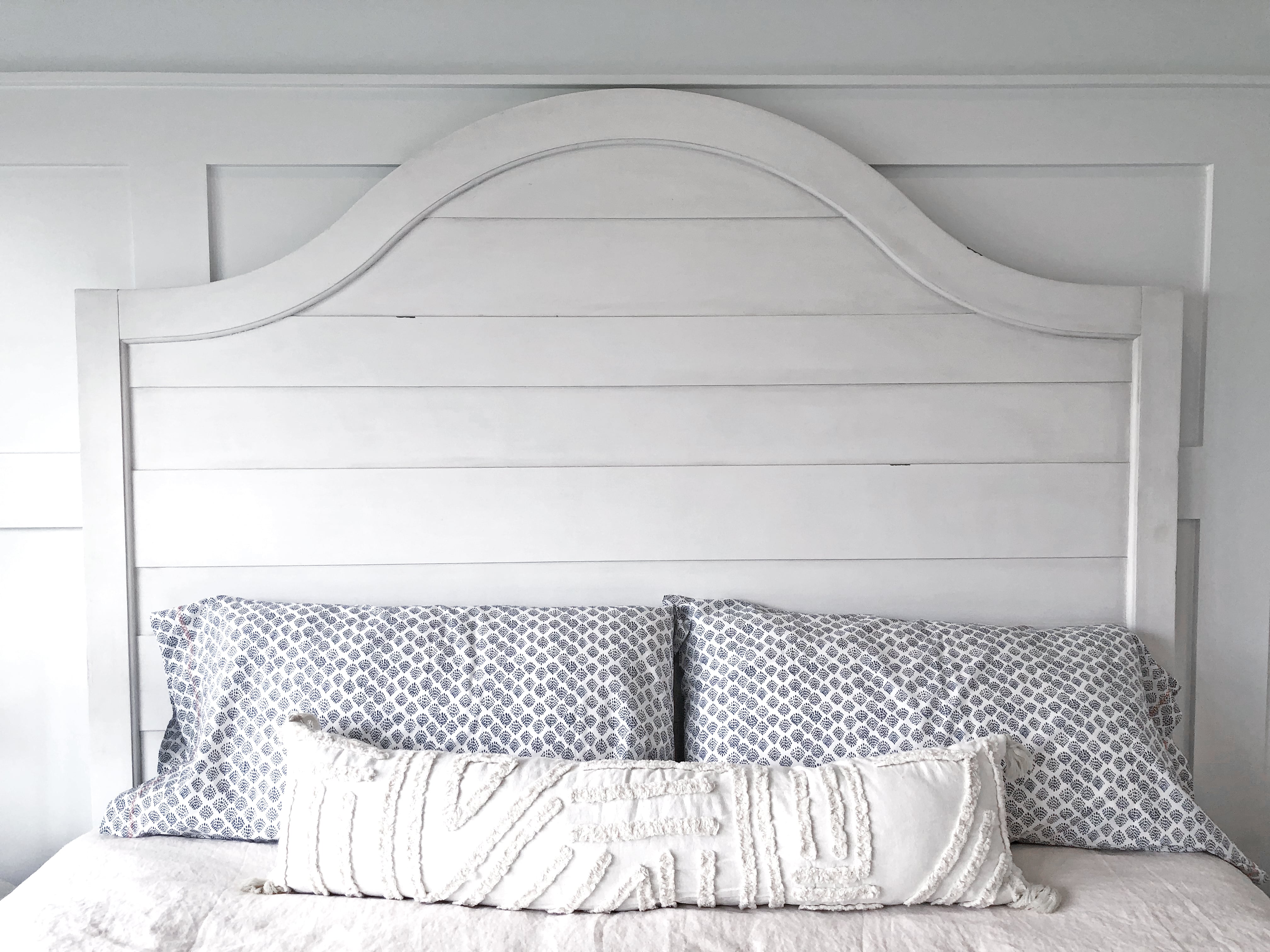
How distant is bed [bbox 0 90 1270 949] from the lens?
1542mm

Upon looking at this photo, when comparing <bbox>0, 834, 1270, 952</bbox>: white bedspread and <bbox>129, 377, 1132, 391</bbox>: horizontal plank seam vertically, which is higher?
<bbox>129, 377, 1132, 391</bbox>: horizontal plank seam

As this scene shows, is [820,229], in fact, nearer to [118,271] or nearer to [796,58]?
[796,58]

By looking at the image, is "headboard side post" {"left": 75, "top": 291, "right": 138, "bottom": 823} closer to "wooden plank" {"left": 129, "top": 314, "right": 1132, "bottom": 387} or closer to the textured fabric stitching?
"wooden plank" {"left": 129, "top": 314, "right": 1132, "bottom": 387}

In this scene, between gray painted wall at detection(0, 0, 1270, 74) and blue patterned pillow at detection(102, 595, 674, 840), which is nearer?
blue patterned pillow at detection(102, 595, 674, 840)

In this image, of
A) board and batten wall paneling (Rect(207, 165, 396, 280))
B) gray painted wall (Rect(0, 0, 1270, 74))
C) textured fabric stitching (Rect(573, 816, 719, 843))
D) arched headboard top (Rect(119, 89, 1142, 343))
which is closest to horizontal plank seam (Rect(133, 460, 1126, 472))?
arched headboard top (Rect(119, 89, 1142, 343))

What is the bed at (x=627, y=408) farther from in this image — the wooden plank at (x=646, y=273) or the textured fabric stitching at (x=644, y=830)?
Result: the textured fabric stitching at (x=644, y=830)

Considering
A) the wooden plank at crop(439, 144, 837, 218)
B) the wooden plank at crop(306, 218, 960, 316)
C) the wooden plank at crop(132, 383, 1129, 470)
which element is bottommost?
the wooden plank at crop(132, 383, 1129, 470)

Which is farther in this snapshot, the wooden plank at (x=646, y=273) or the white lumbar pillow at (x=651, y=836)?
the wooden plank at (x=646, y=273)

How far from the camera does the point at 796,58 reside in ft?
5.30

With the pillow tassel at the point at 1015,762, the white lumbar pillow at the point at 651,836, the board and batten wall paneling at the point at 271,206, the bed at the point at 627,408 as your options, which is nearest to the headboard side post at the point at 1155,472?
the bed at the point at 627,408

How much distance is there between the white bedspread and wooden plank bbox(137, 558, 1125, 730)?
0.49m

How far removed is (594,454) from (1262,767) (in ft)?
4.86

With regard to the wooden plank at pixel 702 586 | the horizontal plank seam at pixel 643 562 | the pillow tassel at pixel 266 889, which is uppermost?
the horizontal plank seam at pixel 643 562

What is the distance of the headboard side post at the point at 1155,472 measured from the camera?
5.10 feet
